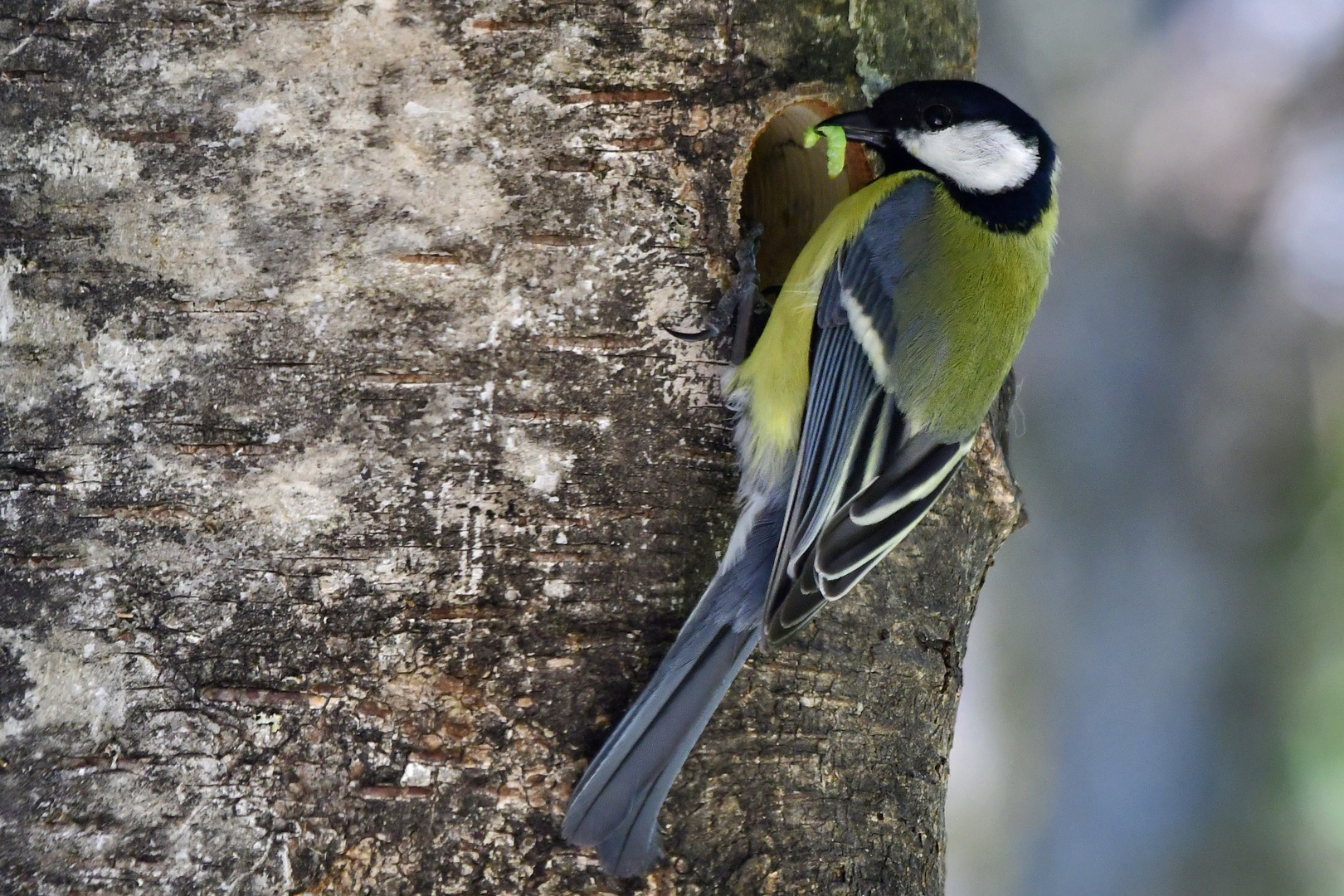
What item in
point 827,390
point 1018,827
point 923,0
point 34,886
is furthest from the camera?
point 1018,827

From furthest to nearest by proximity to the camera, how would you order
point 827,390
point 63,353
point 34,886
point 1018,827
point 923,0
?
point 1018,827
point 923,0
point 827,390
point 63,353
point 34,886

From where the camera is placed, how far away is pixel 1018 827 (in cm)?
421

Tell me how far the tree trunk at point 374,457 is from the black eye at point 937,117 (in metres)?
0.45

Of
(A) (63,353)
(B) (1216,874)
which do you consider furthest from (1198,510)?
(A) (63,353)

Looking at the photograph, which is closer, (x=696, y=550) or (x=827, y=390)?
(x=696, y=550)

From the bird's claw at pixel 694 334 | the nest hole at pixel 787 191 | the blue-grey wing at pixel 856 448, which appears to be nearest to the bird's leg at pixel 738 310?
the bird's claw at pixel 694 334

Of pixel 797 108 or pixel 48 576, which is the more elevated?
pixel 797 108

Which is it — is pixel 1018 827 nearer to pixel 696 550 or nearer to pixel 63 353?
pixel 696 550

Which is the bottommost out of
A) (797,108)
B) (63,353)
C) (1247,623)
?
(1247,623)

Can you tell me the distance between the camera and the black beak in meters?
2.19

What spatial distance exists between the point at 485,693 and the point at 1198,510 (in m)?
3.30

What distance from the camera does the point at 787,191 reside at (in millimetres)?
2832

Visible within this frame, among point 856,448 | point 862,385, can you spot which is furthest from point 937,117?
point 856,448

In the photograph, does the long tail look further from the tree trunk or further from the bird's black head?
the bird's black head
